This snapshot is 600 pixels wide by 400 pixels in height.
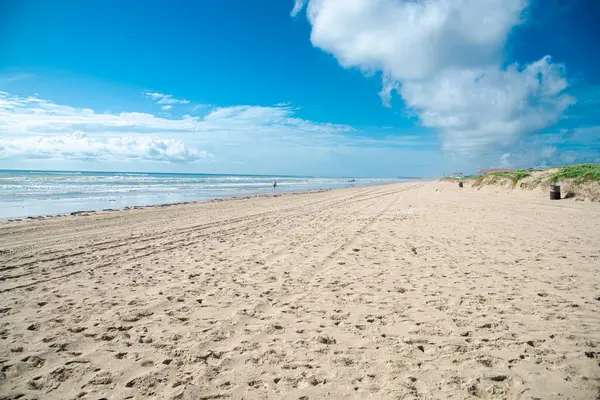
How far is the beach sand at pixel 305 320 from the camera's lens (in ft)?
9.64

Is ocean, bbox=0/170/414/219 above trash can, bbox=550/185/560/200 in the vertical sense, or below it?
below

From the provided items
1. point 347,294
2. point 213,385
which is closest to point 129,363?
point 213,385

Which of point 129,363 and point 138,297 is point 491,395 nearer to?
point 129,363

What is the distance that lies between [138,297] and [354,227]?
817 cm

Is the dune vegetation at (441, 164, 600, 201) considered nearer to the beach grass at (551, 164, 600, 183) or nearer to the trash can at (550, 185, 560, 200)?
the beach grass at (551, 164, 600, 183)

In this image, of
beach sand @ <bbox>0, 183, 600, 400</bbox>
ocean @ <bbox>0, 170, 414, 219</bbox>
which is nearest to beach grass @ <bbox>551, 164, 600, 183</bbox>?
beach sand @ <bbox>0, 183, 600, 400</bbox>

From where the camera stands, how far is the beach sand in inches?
116

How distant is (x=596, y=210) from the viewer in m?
14.1

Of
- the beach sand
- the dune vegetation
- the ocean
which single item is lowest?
the beach sand

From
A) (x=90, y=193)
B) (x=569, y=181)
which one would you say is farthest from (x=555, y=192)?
(x=90, y=193)

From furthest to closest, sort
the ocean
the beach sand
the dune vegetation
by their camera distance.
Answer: the ocean → the dune vegetation → the beach sand

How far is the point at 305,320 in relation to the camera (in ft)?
13.9

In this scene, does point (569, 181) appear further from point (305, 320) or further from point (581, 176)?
point (305, 320)

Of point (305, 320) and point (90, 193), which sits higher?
point (90, 193)
